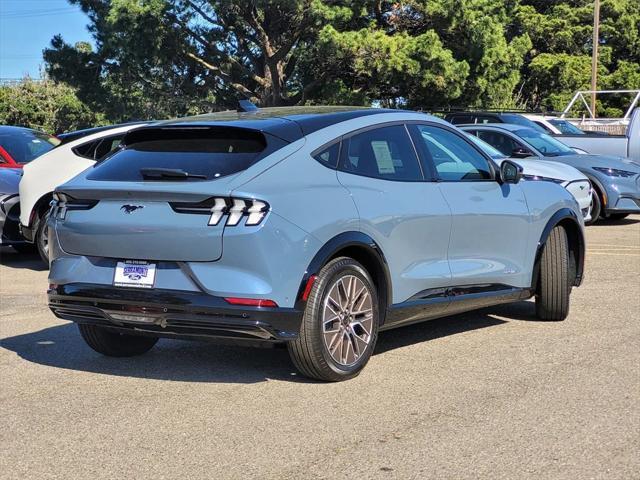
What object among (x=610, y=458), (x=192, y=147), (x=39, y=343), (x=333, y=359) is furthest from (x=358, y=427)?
(x=39, y=343)

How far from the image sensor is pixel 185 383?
558 centimetres

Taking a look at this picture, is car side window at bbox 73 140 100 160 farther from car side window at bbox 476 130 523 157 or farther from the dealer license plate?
car side window at bbox 476 130 523 157

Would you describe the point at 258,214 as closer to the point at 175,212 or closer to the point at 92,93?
the point at 175,212

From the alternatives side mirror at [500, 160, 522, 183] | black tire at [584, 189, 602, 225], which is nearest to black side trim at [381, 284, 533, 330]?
side mirror at [500, 160, 522, 183]

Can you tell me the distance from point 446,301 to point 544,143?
33.1 ft

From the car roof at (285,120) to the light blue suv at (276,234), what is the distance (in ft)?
0.05

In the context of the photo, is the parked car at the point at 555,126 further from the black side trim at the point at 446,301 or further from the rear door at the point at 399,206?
the rear door at the point at 399,206

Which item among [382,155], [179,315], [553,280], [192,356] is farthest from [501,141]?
[179,315]

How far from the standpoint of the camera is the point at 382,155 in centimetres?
596

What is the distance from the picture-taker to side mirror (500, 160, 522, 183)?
6.79 metres

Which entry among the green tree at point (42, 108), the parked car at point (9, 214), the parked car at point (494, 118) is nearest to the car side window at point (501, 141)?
the parked car at point (494, 118)

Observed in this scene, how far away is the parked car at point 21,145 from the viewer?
11953mm

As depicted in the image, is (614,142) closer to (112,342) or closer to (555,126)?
(555,126)

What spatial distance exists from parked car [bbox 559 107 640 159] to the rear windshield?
13553 mm
